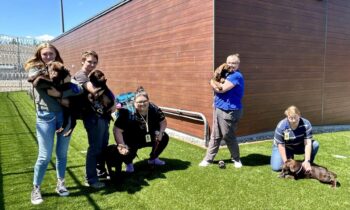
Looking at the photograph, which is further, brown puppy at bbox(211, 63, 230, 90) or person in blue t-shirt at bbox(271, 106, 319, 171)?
brown puppy at bbox(211, 63, 230, 90)

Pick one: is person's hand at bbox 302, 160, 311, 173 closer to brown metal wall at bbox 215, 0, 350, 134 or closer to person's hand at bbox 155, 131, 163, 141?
person's hand at bbox 155, 131, 163, 141

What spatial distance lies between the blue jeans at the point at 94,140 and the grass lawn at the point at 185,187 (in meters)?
0.20

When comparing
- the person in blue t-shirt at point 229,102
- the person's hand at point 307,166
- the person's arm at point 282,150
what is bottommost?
the person's hand at point 307,166

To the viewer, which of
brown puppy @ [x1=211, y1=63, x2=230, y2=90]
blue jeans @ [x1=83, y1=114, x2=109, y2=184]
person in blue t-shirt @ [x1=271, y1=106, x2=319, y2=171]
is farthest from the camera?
brown puppy @ [x1=211, y1=63, x2=230, y2=90]

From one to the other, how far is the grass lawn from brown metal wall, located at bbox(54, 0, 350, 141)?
1.51 m

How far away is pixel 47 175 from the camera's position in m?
4.23

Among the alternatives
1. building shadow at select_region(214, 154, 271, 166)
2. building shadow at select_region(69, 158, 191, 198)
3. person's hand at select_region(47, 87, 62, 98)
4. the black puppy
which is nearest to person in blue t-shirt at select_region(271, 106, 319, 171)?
building shadow at select_region(214, 154, 271, 166)

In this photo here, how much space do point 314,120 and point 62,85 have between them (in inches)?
250

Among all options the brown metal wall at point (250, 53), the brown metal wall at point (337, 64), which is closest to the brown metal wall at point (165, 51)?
the brown metal wall at point (250, 53)

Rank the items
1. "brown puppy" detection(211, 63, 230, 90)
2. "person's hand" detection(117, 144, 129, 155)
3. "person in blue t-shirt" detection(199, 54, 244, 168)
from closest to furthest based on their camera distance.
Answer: "person's hand" detection(117, 144, 129, 155) < "person in blue t-shirt" detection(199, 54, 244, 168) < "brown puppy" detection(211, 63, 230, 90)

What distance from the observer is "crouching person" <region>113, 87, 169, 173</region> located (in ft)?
13.6

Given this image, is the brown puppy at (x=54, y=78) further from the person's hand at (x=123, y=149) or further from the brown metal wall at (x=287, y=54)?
the brown metal wall at (x=287, y=54)

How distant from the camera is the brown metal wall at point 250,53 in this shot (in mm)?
5984

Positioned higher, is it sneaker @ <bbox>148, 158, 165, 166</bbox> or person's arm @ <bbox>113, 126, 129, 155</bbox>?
person's arm @ <bbox>113, 126, 129, 155</bbox>
